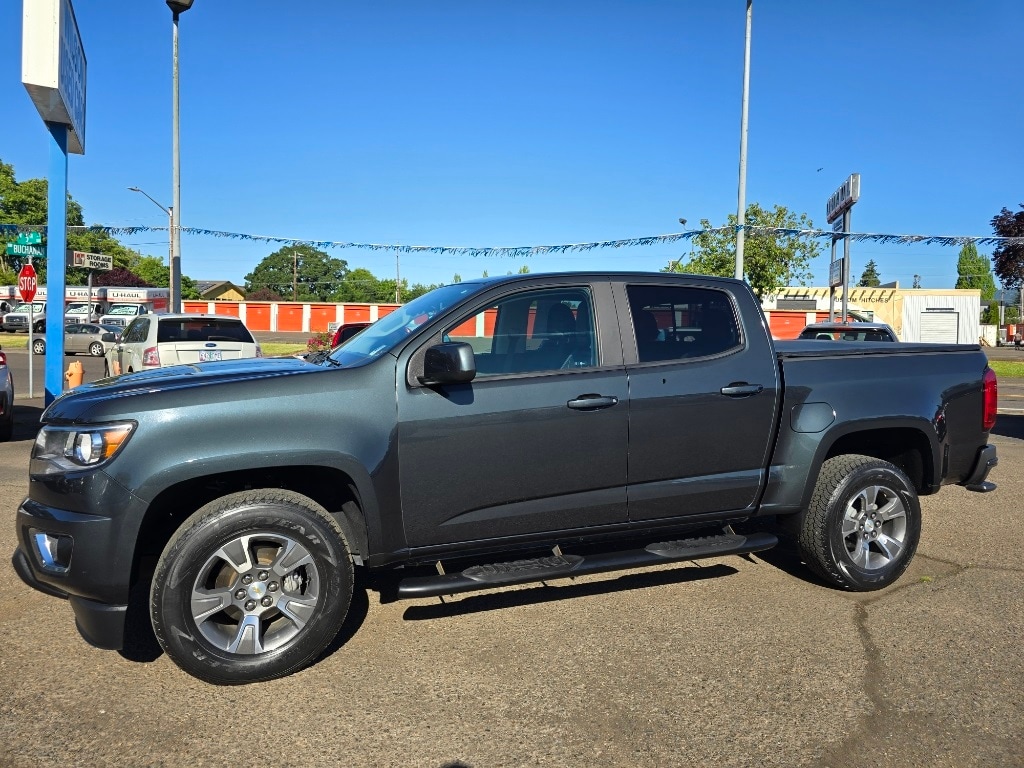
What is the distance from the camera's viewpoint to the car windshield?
13.1 ft

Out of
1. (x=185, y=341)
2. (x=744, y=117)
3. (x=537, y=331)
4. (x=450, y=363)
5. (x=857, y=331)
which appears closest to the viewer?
(x=450, y=363)

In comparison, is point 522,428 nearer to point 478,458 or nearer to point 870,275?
point 478,458

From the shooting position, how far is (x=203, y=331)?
42.1ft

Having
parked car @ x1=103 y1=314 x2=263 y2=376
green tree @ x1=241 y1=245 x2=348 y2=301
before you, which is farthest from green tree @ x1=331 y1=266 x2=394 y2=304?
parked car @ x1=103 y1=314 x2=263 y2=376

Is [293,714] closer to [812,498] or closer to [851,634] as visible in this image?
[851,634]

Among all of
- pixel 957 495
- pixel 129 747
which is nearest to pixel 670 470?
pixel 129 747

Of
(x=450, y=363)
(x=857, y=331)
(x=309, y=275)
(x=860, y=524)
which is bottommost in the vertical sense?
(x=860, y=524)

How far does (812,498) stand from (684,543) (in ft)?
2.77

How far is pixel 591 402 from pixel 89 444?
2215mm

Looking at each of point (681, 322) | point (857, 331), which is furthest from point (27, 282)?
point (681, 322)

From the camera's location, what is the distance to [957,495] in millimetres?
7453

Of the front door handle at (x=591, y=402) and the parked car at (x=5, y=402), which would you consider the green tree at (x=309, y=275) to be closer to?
the parked car at (x=5, y=402)

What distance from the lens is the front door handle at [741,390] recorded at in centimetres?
429

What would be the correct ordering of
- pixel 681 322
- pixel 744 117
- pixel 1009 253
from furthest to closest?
1. pixel 1009 253
2. pixel 744 117
3. pixel 681 322
